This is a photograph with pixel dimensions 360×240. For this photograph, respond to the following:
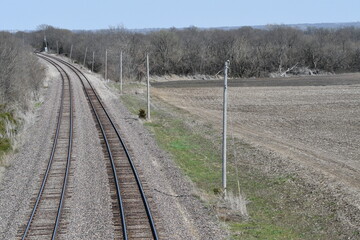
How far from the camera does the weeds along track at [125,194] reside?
16453 millimetres

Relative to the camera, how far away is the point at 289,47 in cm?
12594

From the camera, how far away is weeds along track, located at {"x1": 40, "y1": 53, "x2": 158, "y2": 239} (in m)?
16.5

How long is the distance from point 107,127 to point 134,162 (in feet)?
34.0

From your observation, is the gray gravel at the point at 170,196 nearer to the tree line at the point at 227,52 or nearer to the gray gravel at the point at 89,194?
the gray gravel at the point at 89,194

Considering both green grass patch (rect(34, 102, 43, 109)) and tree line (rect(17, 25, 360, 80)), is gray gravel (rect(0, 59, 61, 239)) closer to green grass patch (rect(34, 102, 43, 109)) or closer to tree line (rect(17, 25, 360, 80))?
green grass patch (rect(34, 102, 43, 109))

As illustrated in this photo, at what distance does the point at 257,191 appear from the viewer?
22375mm

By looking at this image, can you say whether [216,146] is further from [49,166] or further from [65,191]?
[65,191]

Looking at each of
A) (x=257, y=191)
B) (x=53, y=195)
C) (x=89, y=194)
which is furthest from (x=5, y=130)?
(x=257, y=191)

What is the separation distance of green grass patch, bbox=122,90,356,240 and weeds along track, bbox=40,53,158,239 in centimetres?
246

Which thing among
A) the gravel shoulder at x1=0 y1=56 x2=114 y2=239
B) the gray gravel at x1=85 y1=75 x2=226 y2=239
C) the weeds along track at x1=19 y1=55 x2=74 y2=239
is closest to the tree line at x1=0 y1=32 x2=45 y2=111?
the gravel shoulder at x1=0 y1=56 x2=114 y2=239

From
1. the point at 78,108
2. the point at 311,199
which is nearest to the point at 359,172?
the point at 311,199

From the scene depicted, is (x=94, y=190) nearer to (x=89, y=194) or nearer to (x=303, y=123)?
(x=89, y=194)

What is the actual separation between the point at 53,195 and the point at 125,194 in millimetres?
2637

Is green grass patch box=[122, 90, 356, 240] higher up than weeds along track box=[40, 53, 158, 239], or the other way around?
weeds along track box=[40, 53, 158, 239]
